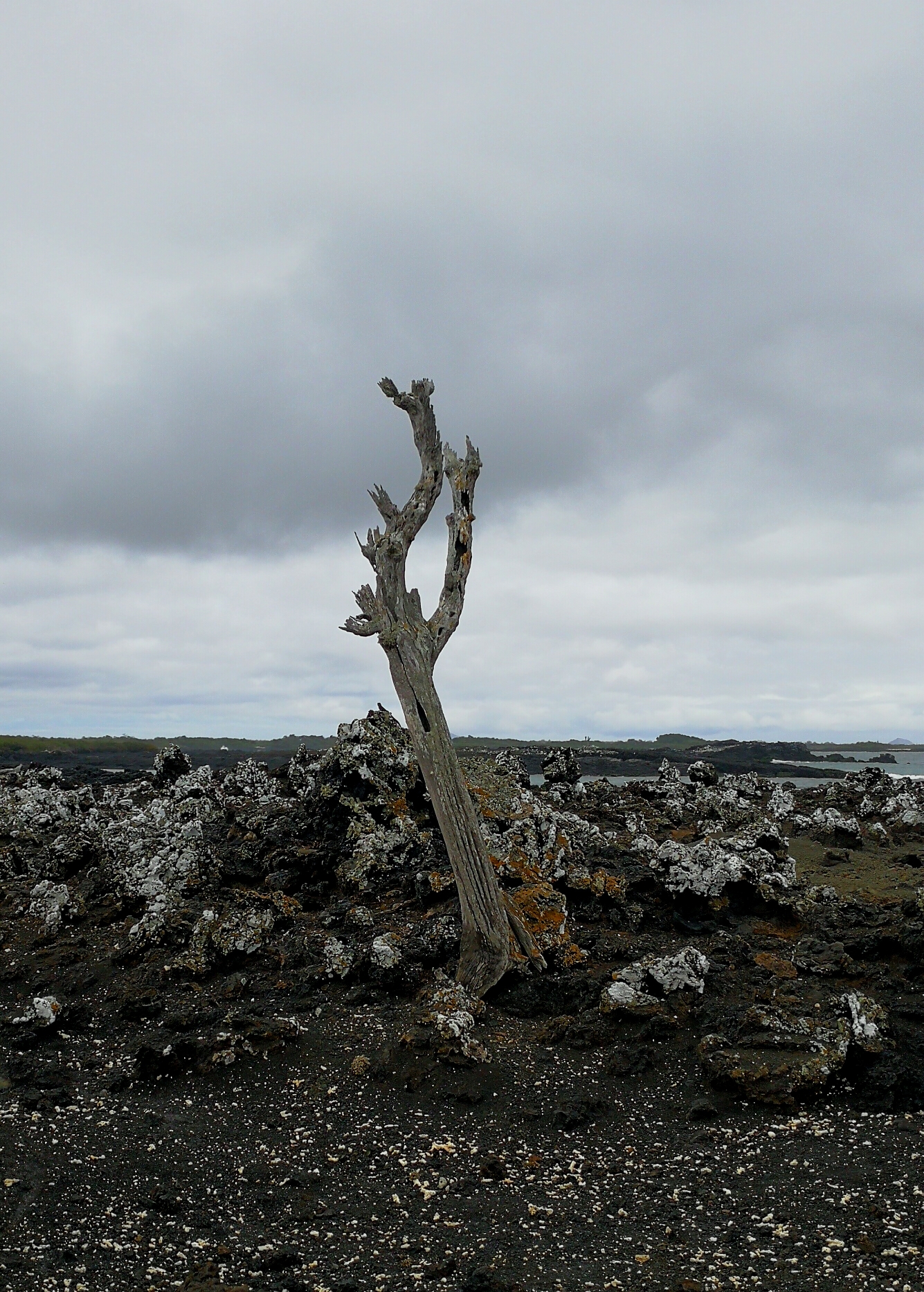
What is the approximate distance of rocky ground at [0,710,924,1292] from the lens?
20.2 ft

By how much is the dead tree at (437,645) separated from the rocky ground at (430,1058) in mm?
526

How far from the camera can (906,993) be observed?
1020 centimetres

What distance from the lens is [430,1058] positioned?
29.6 ft

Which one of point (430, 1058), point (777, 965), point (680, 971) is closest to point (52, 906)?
point (430, 1058)

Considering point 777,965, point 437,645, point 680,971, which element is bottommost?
point 777,965

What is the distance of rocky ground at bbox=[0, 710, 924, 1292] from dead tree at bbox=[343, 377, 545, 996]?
0.53 metres

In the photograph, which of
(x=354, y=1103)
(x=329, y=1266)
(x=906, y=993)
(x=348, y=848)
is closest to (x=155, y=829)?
(x=348, y=848)

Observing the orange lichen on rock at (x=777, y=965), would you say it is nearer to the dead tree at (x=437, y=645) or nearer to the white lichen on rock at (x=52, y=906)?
the dead tree at (x=437, y=645)

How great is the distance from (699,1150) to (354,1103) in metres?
3.12

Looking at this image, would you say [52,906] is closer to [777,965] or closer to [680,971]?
[680,971]

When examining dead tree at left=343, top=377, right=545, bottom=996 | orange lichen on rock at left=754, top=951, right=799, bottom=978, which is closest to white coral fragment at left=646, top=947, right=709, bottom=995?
orange lichen on rock at left=754, top=951, right=799, bottom=978

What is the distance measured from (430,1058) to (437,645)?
181 inches

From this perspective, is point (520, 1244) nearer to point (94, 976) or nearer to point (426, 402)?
point (94, 976)

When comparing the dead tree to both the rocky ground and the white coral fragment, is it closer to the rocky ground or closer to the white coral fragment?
the rocky ground
